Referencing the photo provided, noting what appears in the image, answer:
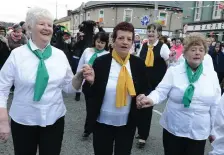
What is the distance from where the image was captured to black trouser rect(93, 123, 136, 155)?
9.02 feet

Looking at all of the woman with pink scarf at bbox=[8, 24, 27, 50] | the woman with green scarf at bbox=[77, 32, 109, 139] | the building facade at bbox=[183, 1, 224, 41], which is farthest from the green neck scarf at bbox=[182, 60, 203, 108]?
the building facade at bbox=[183, 1, 224, 41]

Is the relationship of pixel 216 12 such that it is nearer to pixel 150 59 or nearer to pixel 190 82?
pixel 150 59

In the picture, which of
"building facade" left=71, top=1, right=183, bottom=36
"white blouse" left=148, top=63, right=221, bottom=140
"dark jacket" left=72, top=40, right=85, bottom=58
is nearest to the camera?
"white blouse" left=148, top=63, right=221, bottom=140

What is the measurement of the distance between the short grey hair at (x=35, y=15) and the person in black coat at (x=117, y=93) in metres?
0.69

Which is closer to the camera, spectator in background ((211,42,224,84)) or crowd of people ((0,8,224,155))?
crowd of people ((0,8,224,155))

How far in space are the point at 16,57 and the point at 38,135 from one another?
30.1 inches

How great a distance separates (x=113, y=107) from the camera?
267 cm

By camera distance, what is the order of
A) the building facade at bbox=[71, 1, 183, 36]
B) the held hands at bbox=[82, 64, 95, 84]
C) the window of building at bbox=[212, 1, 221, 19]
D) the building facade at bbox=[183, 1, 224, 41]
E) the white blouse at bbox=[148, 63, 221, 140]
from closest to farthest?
1. the held hands at bbox=[82, 64, 95, 84]
2. the white blouse at bbox=[148, 63, 221, 140]
3. the building facade at bbox=[183, 1, 224, 41]
4. the window of building at bbox=[212, 1, 221, 19]
5. the building facade at bbox=[71, 1, 183, 36]

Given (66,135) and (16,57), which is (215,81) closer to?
(16,57)

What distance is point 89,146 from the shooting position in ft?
13.8

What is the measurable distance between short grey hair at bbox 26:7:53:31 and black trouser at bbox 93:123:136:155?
1.22 meters

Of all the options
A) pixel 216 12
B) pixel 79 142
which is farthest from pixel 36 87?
pixel 216 12

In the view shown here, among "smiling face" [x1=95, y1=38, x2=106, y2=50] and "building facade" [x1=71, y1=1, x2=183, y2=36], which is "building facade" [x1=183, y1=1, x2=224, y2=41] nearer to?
"building facade" [x1=71, y1=1, x2=183, y2=36]

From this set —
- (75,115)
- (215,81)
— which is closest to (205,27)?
(75,115)
